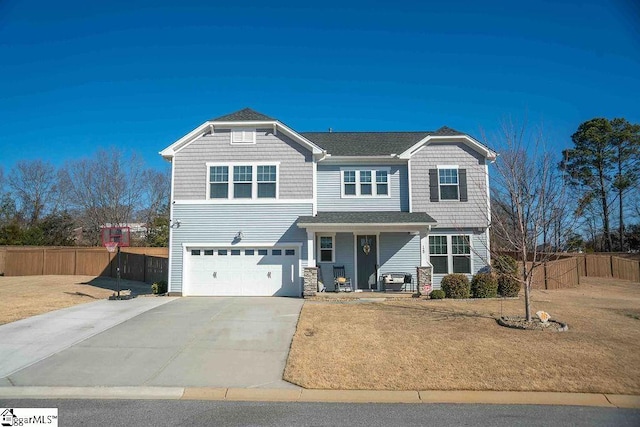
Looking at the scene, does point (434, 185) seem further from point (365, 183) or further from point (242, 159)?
point (242, 159)

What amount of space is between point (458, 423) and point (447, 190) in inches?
533

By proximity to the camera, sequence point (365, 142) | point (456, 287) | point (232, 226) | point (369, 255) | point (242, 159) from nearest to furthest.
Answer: point (456, 287) < point (232, 226) < point (242, 159) < point (369, 255) < point (365, 142)

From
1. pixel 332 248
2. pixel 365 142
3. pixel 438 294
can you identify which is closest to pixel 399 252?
pixel 332 248

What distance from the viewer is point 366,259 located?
17375mm

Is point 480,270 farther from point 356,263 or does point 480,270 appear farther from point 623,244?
point 623,244

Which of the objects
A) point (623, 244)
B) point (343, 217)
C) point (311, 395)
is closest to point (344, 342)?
point (311, 395)

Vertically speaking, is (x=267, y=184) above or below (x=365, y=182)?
below

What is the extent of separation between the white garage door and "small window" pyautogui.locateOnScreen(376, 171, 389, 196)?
15.1 feet

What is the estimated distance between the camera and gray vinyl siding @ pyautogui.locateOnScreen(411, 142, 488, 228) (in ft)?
57.7

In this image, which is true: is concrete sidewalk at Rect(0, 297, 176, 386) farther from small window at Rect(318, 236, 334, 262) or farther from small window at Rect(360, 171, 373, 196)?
small window at Rect(360, 171, 373, 196)

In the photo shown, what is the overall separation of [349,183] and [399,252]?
3702mm

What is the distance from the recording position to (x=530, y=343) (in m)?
8.76

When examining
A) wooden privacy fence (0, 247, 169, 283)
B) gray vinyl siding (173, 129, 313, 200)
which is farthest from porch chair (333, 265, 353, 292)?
wooden privacy fence (0, 247, 169, 283)

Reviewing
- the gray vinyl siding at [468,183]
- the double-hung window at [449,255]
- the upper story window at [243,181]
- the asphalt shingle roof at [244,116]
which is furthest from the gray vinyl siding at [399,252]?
the asphalt shingle roof at [244,116]
